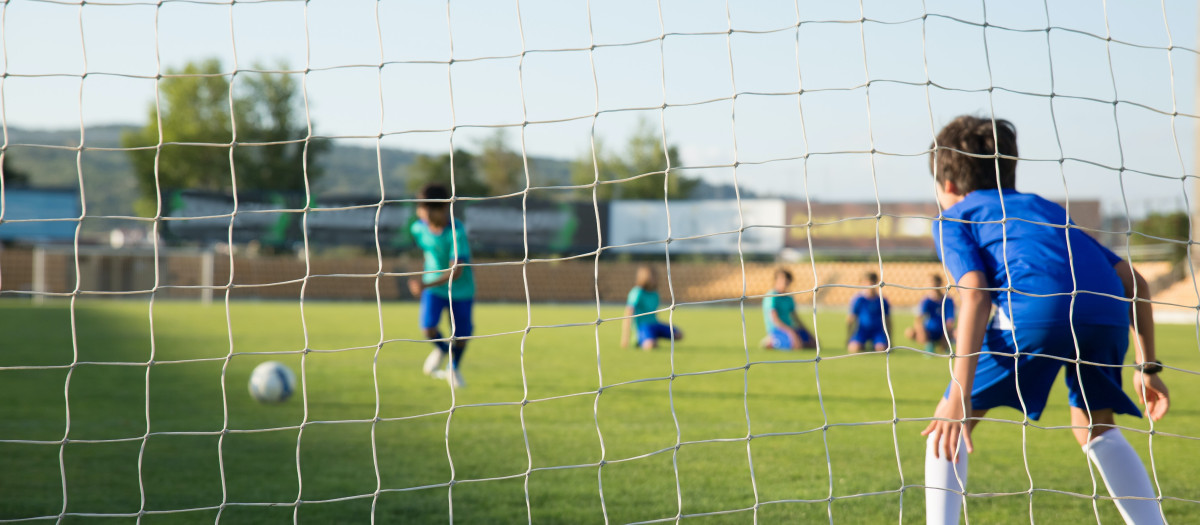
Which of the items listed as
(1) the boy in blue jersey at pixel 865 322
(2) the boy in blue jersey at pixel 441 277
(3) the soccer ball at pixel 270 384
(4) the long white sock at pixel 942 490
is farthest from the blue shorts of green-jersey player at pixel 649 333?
(4) the long white sock at pixel 942 490

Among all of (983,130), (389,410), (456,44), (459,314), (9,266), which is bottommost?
(389,410)

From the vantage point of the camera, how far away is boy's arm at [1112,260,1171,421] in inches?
101

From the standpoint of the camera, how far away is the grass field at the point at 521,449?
317cm

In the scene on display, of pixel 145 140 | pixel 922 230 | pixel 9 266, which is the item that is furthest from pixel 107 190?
pixel 922 230

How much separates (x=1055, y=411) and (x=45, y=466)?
586 cm

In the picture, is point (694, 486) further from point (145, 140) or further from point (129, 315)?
point (145, 140)

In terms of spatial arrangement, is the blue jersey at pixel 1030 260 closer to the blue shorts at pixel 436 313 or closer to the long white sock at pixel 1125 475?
the long white sock at pixel 1125 475

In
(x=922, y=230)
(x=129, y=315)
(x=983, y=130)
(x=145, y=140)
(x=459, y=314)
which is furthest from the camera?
(x=145, y=140)

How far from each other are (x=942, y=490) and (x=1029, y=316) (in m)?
0.53

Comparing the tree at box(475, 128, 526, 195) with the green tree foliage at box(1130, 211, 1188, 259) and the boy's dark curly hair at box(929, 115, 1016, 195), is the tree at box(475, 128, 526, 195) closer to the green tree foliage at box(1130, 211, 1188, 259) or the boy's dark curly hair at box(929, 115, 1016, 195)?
the green tree foliage at box(1130, 211, 1188, 259)

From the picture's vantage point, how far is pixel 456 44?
Answer: 10.2 ft

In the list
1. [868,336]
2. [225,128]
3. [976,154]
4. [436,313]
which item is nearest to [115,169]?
[225,128]

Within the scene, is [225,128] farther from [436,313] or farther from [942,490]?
[942,490]

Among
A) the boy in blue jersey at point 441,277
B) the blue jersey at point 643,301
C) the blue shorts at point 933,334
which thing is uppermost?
the boy in blue jersey at point 441,277
